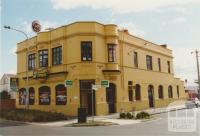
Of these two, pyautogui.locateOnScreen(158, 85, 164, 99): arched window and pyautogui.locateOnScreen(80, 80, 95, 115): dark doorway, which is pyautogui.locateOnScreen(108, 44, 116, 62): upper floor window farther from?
pyautogui.locateOnScreen(158, 85, 164, 99): arched window

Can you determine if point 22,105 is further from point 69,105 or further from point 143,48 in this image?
point 143,48

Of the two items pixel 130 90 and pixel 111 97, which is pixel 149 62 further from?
pixel 111 97

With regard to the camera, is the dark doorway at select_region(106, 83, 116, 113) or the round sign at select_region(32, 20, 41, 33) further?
the round sign at select_region(32, 20, 41, 33)

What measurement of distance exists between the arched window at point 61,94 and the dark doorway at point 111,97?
174 inches

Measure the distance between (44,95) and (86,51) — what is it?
25.0 ft

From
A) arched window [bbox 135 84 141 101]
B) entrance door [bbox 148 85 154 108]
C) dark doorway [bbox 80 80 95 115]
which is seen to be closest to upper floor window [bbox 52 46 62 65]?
dark doorway [bbox 80 80 95 115]

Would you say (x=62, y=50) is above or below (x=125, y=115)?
above

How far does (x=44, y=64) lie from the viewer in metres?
33.5

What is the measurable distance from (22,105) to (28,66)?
5270 millimetres

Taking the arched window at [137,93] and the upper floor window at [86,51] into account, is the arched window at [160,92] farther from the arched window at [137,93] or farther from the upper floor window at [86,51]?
the upper floor window at [86,51]

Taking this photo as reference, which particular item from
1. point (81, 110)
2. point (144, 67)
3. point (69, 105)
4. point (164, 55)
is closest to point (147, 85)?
point (144, 67)

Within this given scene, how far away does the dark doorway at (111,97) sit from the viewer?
1222 inches

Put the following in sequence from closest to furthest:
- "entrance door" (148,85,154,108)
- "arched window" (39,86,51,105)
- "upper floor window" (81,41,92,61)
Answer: "upper floor window" (81,41,92,61) < "arched window" (39,86,51,105) < "entrance door" (148,85,154,108)

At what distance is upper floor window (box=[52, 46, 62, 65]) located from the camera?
31.9 m
